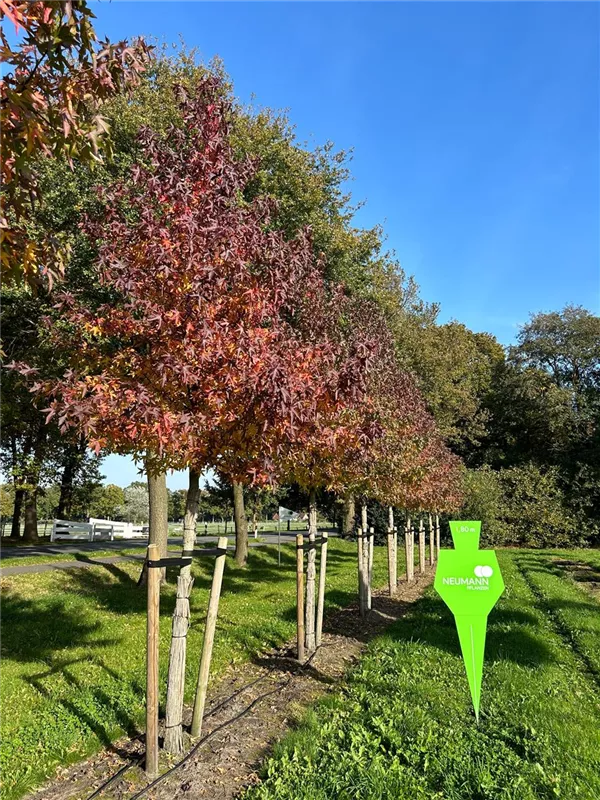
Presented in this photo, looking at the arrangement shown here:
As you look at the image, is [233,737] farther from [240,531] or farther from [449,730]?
[240,531]

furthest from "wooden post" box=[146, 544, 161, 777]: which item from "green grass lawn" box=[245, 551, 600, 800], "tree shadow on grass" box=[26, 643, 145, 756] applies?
"green grass lawn" box=[245, 551, 600, 800]

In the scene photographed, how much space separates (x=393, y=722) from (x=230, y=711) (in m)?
1.69

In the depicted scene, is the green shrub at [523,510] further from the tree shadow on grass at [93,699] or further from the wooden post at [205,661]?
the wooden post at [205,661]

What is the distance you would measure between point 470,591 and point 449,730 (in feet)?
3.63

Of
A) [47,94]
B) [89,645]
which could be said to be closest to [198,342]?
[47,94]

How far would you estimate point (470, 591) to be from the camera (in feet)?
16.6

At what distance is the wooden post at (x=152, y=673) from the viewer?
4219 millimetres

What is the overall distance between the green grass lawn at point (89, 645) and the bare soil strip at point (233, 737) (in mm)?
243

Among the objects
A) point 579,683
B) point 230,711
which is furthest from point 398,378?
point 230,711

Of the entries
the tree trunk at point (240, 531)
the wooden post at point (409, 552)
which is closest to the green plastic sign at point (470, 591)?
the wooden post at point (409, 552)

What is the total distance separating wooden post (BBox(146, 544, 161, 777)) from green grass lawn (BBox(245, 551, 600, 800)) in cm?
85

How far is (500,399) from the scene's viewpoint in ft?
122

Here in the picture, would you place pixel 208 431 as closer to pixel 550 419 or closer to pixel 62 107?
pixel 62 107

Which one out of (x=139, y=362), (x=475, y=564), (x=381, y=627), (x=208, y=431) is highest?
(x=139, y=362)
